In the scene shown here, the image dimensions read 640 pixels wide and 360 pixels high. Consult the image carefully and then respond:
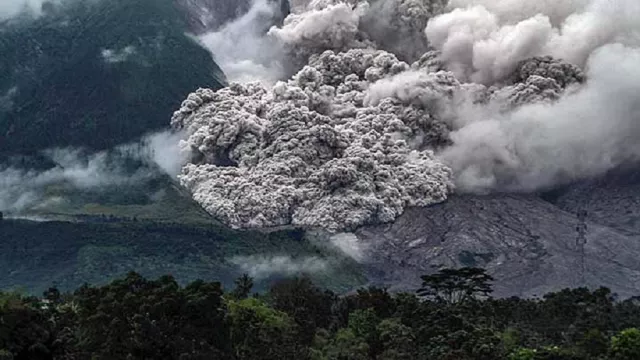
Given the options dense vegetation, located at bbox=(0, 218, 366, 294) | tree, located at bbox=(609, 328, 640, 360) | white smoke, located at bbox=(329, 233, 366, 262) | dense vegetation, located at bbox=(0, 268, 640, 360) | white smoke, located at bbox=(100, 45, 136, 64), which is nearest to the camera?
dense vegetation, located at bbox=(0, 268, 640, 360)

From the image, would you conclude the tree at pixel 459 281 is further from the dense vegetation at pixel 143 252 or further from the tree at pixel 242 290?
the dense vegetation at pixel 143 252

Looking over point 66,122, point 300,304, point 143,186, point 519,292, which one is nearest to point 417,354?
point 300,304

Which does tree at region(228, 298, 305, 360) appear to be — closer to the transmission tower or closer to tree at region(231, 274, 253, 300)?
tree at region(231, 274, 253, 300)

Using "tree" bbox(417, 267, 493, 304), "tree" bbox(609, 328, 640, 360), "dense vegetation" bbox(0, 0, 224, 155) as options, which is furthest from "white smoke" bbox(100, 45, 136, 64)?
"tree" bbox(609, 328, 640, 360)

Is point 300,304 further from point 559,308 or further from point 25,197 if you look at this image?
point 25,197

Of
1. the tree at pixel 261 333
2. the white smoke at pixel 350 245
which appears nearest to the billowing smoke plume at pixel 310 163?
the white smoke at pixel 350 245

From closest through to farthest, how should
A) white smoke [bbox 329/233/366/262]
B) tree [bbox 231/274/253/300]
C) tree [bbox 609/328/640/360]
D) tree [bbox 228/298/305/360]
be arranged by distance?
tree [bbox 609/328/640/360] < tree [bbox 228/298/305/360] < tree [bbox 231/274/253/300] < white smoke [bbox 329/233/366/262]

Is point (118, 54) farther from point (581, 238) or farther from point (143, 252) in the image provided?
point (581, 238)
